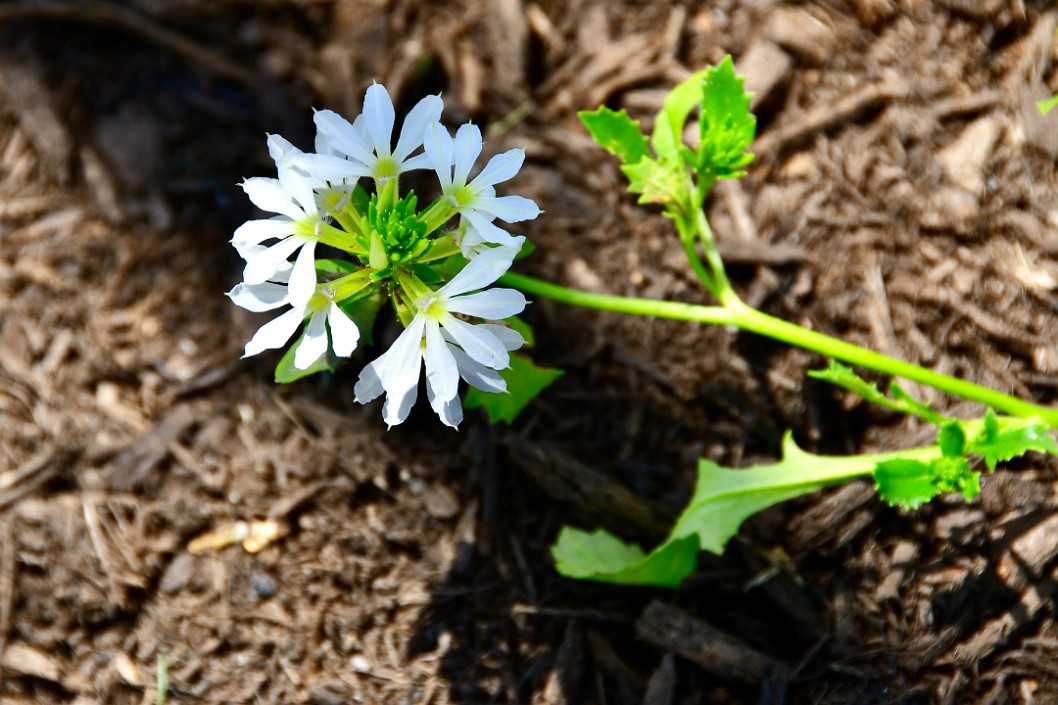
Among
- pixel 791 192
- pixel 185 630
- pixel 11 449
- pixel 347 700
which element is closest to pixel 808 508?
pixel 791 192

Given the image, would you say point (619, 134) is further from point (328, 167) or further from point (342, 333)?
point (342, 333)

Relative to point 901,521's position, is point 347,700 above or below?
below

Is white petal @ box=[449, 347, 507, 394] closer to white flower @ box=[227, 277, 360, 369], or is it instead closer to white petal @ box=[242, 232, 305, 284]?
white flower @ box=[227, 277, 360, 369]

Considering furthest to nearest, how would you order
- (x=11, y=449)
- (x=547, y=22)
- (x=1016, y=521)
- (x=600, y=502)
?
(x=547, y=22), (x=11, y=449), (x=600, y=502), (x=1016, y=521)

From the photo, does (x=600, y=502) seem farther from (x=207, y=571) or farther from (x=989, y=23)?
(x=989, y=23)

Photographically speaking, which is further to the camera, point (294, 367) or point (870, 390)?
point (870, 390)

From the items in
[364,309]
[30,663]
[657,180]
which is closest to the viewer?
[364,309]

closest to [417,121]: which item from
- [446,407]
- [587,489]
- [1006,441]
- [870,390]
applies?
[446,407]
